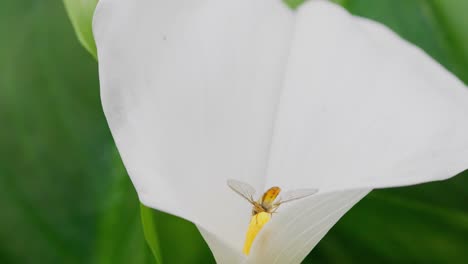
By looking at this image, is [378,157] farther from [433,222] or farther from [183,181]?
[433,222]

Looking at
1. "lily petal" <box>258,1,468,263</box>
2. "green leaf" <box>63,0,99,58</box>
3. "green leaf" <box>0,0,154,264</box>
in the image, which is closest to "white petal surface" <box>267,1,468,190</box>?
"lily petal" <box>258,1,468,263</box>

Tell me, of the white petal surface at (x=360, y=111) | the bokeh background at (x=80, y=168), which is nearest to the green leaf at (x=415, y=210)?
the bokeh background at (x=80, y=168)

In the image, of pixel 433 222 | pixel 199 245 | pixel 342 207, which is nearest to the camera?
pixel 342 207

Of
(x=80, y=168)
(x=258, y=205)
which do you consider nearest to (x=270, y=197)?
(x=258, y=205)

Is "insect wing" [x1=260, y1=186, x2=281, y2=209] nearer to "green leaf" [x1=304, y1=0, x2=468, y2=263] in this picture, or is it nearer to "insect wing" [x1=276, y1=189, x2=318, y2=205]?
"insect wing" [x1=276, y1=189, x2=318, y2=205]

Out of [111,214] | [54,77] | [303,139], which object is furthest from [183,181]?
[54,77]

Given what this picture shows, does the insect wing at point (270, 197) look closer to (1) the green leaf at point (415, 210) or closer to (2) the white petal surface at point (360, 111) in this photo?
(2) the white petal surface at point (360, 111)
